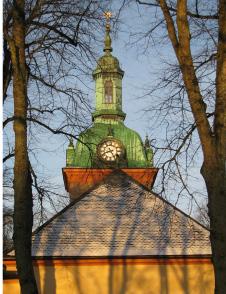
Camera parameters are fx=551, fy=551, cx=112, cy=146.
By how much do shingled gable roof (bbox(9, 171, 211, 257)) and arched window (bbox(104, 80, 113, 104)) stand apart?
63.2 feet

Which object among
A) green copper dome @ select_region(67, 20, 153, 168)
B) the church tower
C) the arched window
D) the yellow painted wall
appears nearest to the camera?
the yellow painted wall

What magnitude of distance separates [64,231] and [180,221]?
3.77 meters

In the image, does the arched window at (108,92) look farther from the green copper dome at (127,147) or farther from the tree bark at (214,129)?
the tree bark at (214,129)

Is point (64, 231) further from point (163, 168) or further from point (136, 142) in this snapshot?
point (136, 142)

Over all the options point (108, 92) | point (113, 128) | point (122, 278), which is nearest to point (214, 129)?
point (122, 278)

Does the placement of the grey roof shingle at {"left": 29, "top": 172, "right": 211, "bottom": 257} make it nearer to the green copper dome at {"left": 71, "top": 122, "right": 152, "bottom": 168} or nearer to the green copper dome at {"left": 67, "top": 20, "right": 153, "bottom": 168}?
the green copper dome at {"left": 67, "top": 20, "right": 153, "bottom": 168}

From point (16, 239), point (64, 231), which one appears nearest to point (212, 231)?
point (16, 239)

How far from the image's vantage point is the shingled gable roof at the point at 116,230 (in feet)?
54.2

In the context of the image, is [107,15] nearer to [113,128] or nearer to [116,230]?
[116,230]

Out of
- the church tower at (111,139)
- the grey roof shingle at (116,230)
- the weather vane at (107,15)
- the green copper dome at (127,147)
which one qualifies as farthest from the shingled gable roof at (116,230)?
the green copper dome at (127,147)

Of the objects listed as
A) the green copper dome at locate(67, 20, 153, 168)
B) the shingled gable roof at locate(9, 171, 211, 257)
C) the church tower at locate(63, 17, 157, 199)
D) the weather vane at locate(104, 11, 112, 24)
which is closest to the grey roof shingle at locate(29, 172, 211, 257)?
the shingled gable roof at locate(9, 171, 211, 257)

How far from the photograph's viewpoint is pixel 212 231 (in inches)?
313

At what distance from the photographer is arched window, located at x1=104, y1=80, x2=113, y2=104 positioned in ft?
124

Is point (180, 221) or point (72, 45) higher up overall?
point (72, 45)
